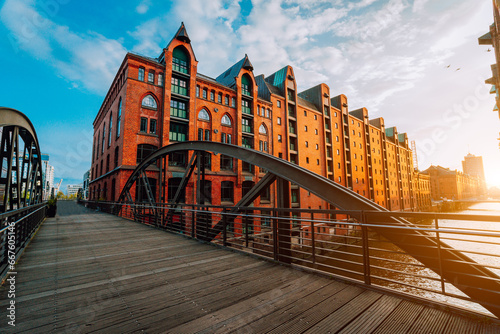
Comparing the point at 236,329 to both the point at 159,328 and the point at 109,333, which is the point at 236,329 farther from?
the point at 109,333

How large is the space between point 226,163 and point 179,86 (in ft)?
29.2

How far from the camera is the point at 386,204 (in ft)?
150

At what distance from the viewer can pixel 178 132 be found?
21938mm

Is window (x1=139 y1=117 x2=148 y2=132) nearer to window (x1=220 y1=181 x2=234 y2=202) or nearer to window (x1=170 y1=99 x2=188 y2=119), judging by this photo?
window (x1=170 y1=99 x2=188 y2=119)

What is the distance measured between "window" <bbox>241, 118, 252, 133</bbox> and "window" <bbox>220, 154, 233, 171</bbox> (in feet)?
14.6

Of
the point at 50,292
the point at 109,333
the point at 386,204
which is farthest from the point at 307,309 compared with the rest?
the point at 386,204

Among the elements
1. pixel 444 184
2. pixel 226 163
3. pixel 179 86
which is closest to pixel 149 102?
pixel 179 86

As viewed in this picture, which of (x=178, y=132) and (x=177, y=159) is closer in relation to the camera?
(x=177, y=159)

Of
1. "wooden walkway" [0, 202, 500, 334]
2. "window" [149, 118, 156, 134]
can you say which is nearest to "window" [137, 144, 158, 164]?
"window" [149, 118, 156, 134]

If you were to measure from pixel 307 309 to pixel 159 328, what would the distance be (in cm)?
171

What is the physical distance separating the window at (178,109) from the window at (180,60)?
3.18 meters

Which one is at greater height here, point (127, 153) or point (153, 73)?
point (153, 73)

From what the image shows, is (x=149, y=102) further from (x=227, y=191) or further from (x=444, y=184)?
(x=444, y=184)

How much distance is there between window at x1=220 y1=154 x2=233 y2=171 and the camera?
24531mm
